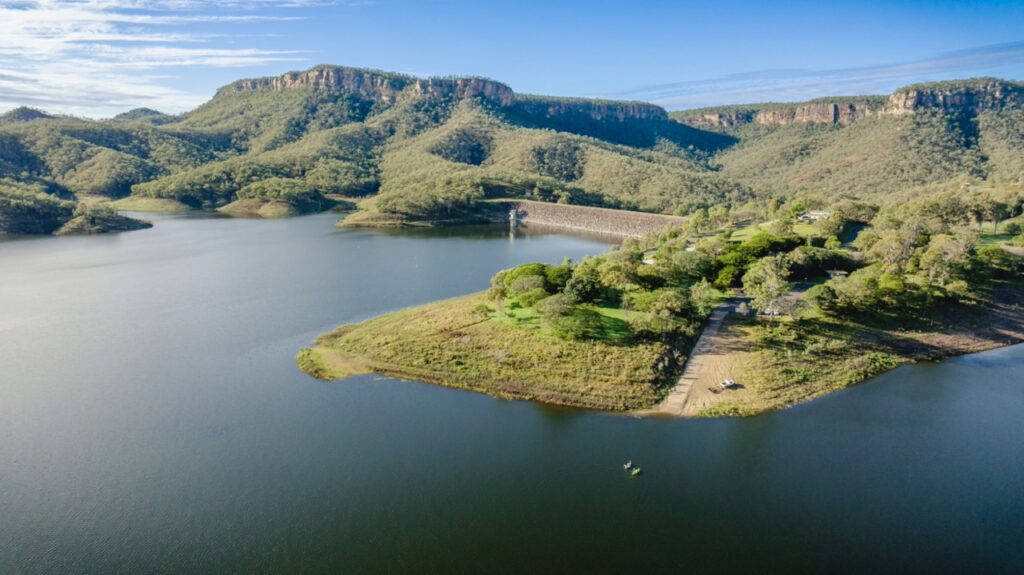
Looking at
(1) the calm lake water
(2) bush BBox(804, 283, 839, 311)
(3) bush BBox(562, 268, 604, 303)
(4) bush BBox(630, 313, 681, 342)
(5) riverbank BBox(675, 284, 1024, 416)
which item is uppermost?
(3) bush BBox(562, 268, 604, 303)

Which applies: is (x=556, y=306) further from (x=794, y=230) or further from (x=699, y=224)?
(x=699, y=224)

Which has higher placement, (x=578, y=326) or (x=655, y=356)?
(x=578, y=326)

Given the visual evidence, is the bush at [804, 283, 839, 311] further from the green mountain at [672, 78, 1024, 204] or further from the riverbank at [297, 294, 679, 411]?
the green mountain at [672, 78, 1024, 204]

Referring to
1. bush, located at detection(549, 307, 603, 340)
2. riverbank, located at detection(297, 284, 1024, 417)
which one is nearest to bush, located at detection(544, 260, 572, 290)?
riverbank, located at detection(297, 284, 1024, 417)

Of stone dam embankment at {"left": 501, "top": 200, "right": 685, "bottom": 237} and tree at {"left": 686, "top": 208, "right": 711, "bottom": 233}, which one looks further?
stone dam embankment at {"left": 501, "top": 200, "right": 685, "bottom": 237}

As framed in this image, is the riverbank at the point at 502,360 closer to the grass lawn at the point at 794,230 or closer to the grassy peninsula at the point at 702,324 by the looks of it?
the grassy peninsula at the point at 702,324

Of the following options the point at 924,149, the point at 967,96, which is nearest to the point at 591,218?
the point at 924,149
